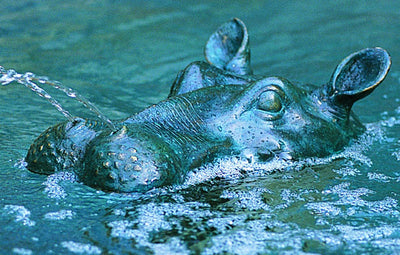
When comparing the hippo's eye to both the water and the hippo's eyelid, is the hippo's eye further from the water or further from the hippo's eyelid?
the water

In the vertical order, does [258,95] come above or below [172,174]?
above

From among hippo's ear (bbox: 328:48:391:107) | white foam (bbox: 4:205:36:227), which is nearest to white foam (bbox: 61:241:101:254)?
white foam (bbox: 4:205:36:227)

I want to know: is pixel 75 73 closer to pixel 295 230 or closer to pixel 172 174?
pixel 172 174

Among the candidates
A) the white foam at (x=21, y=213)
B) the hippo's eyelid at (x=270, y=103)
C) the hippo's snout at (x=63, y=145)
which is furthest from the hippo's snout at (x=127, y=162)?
the hippo's eyelid at (x=270, y=103)

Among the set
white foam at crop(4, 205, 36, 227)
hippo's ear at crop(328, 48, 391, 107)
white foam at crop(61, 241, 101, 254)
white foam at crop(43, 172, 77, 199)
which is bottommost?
white foam at crop(61, 241, 101, 254)

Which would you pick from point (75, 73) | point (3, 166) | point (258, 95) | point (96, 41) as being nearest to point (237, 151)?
point (258, 95)

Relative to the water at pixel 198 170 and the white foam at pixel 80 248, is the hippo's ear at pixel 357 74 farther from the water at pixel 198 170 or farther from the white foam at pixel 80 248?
the white foam at pixel 80 248
